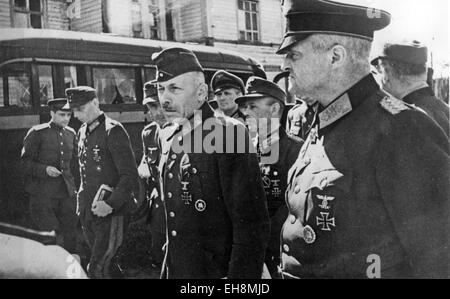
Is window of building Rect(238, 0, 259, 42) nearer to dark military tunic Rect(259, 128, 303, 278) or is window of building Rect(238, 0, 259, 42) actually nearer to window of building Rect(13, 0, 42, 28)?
dark military tunic Rect(259, 128, 303, 278)

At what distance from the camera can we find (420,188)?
48.7 inches

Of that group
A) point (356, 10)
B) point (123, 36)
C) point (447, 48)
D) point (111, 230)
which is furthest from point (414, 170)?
point (123, 36)

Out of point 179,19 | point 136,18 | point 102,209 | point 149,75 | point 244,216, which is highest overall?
point 136,18

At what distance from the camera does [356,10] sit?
1.54 meters

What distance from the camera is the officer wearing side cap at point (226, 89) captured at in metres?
2.79

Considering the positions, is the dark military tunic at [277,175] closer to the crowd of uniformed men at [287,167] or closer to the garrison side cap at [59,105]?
the crowd of uniformed men at [287,167]

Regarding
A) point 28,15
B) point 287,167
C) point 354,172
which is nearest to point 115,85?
point 28,15

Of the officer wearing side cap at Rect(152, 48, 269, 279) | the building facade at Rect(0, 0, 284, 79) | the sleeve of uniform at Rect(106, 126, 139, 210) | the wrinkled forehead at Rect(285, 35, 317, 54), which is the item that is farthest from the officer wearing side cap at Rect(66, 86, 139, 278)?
the wrinkled forehead at Rect(285, 35, 317, 54)

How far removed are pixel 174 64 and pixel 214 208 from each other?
742mm

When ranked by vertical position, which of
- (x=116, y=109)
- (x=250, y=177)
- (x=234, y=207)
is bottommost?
(x=234, y=207)

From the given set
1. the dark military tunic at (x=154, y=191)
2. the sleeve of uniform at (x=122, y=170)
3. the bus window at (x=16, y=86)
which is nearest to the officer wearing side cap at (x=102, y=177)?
the sleeve of uniform at (x=122, y=170)

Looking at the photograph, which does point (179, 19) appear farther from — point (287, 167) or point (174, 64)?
point (287, 167)
